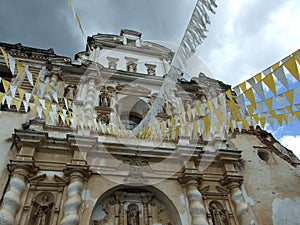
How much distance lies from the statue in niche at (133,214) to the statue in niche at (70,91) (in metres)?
4.86

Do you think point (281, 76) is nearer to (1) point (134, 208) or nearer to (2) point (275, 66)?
(2) point (275, 66)

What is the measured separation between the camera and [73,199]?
637cm

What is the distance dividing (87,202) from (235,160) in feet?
16.9

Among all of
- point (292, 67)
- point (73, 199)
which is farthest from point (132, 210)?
point (292, 67)

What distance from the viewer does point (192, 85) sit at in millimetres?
11766

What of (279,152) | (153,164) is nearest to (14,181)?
(153,164)

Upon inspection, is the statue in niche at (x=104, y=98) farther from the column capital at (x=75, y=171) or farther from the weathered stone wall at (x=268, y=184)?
the weathered stone wall at (x=268, y=184)

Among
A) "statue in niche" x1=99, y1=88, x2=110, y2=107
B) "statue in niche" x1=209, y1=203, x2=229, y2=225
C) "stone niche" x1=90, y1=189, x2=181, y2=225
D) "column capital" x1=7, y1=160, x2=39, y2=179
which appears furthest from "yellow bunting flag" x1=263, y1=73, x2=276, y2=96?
"statue in niche" x1=99, y1=88, x2=110, y2=107

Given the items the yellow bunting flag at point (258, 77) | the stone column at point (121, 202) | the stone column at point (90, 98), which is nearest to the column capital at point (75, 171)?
the stone column at point (121, 202)

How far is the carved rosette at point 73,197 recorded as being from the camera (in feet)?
19.7

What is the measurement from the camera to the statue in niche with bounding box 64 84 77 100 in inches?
381

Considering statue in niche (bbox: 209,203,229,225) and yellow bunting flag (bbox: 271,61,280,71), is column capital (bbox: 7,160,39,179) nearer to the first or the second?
statue in niche (bbox: 209,203,229,225)

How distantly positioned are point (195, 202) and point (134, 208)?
1.86 m

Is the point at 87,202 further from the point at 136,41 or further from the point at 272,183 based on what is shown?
the point at 136,41
